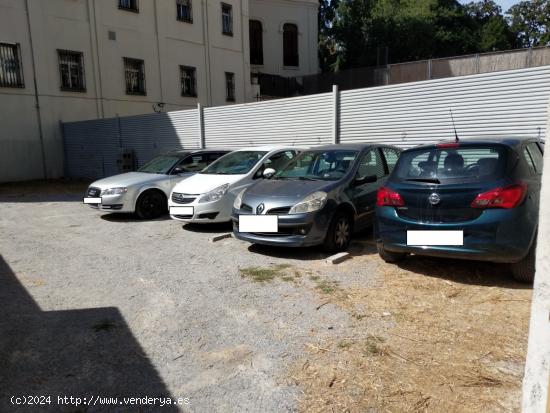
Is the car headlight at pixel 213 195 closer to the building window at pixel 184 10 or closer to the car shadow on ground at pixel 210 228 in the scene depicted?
the car shadow on ground at pixel 210 228

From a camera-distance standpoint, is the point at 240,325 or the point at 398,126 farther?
the point at 398,126

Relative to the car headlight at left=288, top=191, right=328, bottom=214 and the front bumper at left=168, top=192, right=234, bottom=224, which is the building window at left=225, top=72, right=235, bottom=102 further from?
the car headlight at left=288, top=191, right=328, bottom=214

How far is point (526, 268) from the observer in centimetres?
449

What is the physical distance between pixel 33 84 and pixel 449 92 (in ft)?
53.0

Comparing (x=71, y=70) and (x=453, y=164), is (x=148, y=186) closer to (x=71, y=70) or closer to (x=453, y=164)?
(x=453, y=164)

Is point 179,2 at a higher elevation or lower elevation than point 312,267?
higher

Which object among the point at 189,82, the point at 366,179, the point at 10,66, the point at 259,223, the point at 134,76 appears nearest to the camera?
the point at 259,223

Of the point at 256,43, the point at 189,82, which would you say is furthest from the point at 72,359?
the point at 256,43

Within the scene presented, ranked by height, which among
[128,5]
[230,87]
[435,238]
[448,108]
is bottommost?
[435,238]

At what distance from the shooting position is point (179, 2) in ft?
71.5

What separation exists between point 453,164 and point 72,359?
4038mm

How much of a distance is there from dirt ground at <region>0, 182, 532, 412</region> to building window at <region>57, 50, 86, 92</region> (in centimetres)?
1424

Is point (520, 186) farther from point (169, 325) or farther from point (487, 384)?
point (169, 325)

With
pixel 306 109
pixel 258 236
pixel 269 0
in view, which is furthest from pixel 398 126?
pixel 269 0
